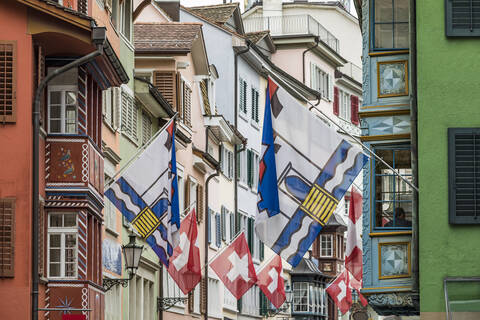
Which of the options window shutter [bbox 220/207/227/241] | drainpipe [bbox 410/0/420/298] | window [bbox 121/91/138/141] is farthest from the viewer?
window shutter [bbox 220/207/227/241]

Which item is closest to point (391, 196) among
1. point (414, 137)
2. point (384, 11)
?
point (414, 137)

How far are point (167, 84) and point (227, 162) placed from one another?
14.0 metres

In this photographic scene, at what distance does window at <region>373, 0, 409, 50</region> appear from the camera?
100 ft

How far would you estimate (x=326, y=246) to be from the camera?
3679 inches

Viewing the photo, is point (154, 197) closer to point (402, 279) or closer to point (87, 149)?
point (87, 149)

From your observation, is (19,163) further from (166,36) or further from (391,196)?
(166,36)

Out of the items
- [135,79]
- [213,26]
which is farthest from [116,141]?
[213,26]

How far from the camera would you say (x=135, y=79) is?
4303 cm

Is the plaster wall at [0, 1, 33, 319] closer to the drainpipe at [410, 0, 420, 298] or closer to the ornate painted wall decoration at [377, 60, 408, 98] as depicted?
the ornate painted wall decoration at [377, 60, 408, 98]

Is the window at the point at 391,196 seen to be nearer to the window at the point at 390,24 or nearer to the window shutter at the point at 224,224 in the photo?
the window at the point at 390,24

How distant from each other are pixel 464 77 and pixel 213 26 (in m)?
36.9

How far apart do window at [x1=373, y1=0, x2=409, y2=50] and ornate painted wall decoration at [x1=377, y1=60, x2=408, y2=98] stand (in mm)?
393

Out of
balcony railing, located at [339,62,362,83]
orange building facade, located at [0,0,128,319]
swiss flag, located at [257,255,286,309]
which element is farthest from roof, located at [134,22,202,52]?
balcony railing, located at [339,62,362,83]

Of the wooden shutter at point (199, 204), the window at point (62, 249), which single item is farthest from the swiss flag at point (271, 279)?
the window at point (62, 249)
